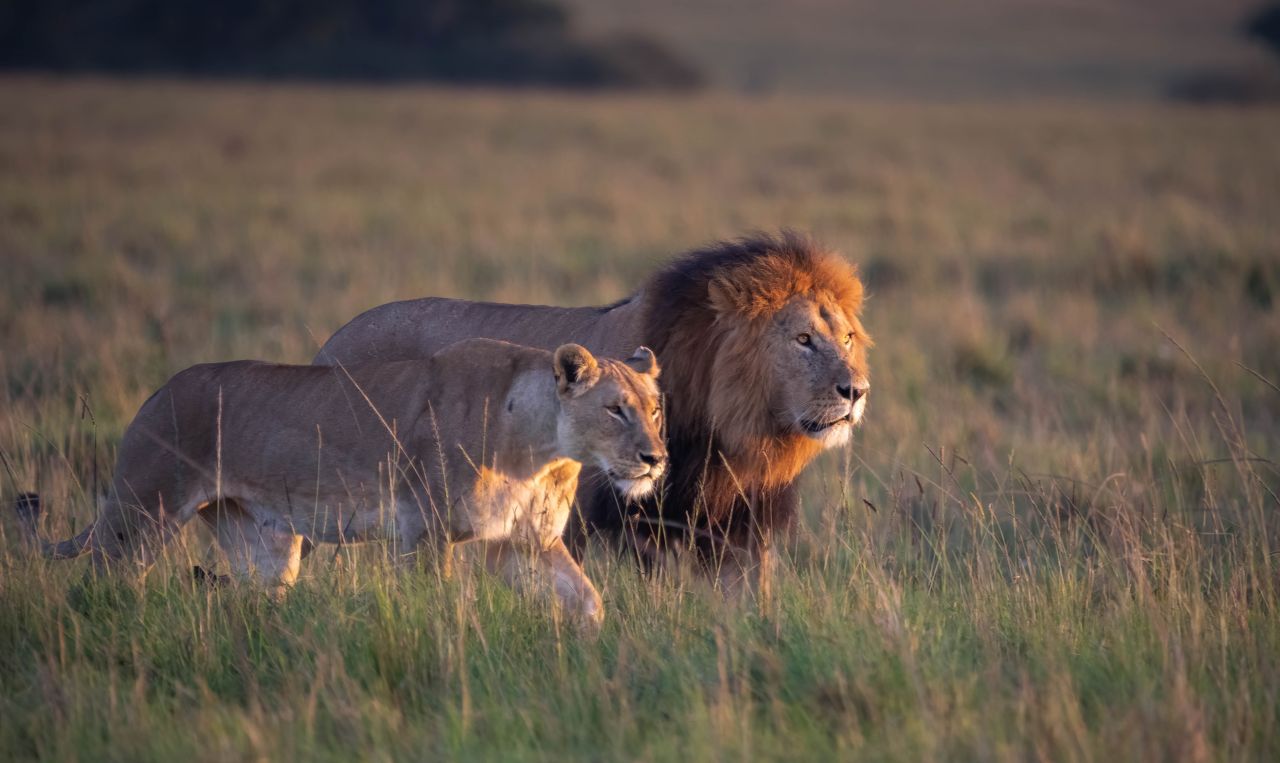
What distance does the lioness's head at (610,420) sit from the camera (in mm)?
4484

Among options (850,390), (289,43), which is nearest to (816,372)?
(850,390)

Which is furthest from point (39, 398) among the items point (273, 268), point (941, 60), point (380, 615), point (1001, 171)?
point (941, 60)

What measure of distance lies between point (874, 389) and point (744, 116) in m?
31.3

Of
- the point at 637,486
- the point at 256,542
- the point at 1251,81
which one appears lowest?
the point at 256,542

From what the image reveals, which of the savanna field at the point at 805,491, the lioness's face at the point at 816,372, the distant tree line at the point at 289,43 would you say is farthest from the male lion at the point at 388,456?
the distant tree line at the point at 289,43

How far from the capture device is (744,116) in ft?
129

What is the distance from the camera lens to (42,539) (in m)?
4.90

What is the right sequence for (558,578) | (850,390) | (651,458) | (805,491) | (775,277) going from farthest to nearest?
(805,491), (775,277), (850,390), (558,578), (651,458)

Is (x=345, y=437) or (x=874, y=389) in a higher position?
(x=345, y=437)

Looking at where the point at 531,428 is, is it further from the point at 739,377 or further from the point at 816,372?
the point at 816,372

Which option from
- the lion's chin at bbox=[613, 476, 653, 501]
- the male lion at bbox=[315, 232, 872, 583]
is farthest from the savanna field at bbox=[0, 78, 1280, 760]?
the lion's chin at bbox=[613, 476, 653, 501]

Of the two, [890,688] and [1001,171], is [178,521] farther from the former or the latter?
[1001,171]

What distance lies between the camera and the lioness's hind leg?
16.8ft

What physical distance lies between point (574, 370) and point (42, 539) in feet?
6.51
